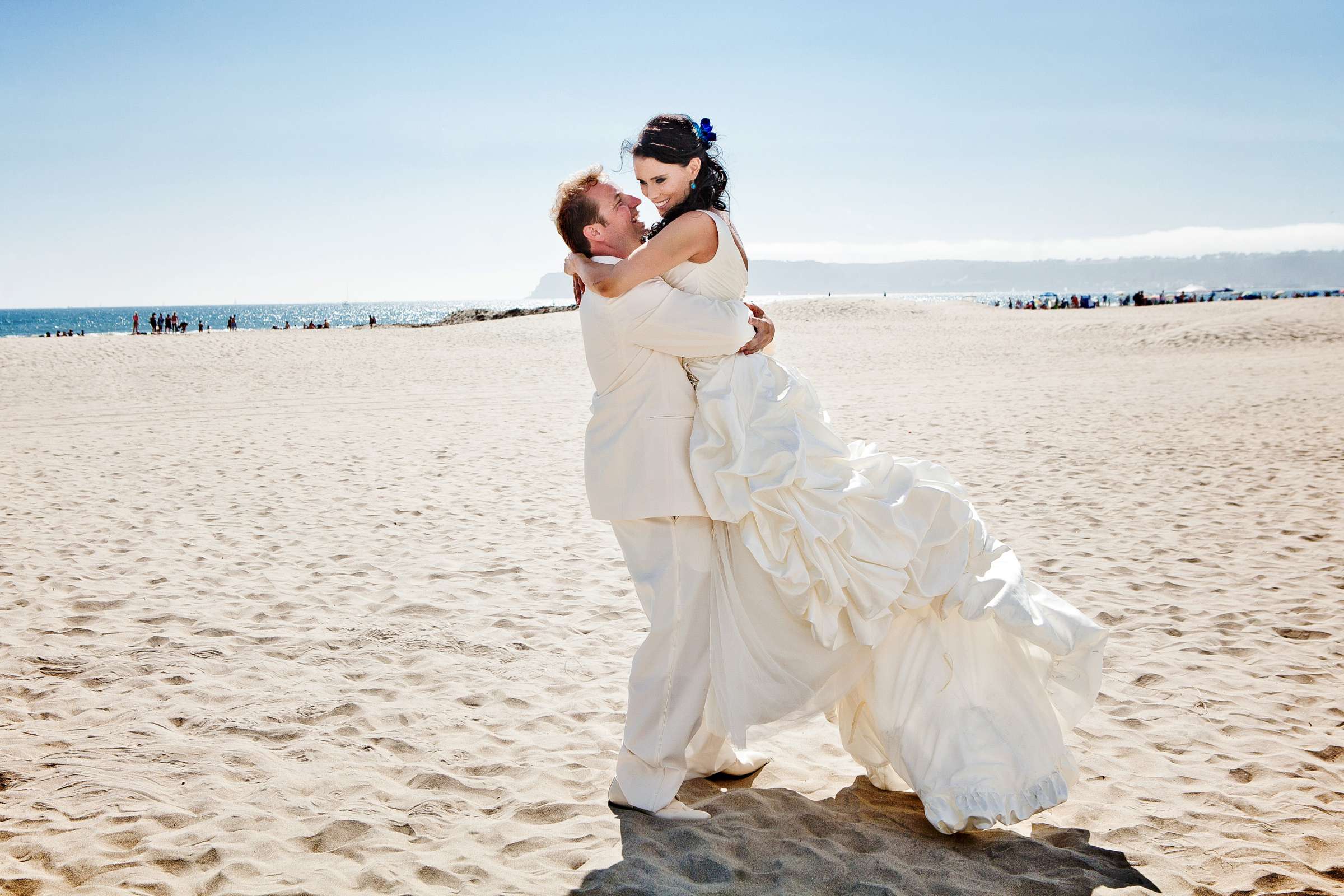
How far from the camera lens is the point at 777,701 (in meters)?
3.09

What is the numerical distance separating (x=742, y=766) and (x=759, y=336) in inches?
70.5

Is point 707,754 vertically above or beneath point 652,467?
beneath

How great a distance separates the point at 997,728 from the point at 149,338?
34919 millimetres

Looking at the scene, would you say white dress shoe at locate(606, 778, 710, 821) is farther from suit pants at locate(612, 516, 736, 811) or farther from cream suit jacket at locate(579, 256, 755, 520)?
cream suit jacket at locate(579, 256, 755, 520)

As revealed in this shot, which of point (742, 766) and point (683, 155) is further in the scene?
point (742, 766)

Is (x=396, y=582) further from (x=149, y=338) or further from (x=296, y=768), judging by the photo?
(x=149, y=338)

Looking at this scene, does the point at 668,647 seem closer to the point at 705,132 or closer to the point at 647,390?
the point at 647,390

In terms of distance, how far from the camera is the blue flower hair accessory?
3.14 m

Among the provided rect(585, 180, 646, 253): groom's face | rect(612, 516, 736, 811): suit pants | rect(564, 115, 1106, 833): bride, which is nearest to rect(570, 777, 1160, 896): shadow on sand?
rect(564, 115, 1106, 833): bride

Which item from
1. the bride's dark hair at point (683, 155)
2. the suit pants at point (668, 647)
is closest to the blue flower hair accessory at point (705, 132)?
the bride's dark hair at point (683, 155)

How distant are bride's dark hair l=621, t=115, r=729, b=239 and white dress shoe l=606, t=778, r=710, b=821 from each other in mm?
2067

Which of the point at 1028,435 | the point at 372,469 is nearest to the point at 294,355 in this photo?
the point at 372,469

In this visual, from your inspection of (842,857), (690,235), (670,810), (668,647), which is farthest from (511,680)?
(690,235)

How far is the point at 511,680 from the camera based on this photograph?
4699mm
